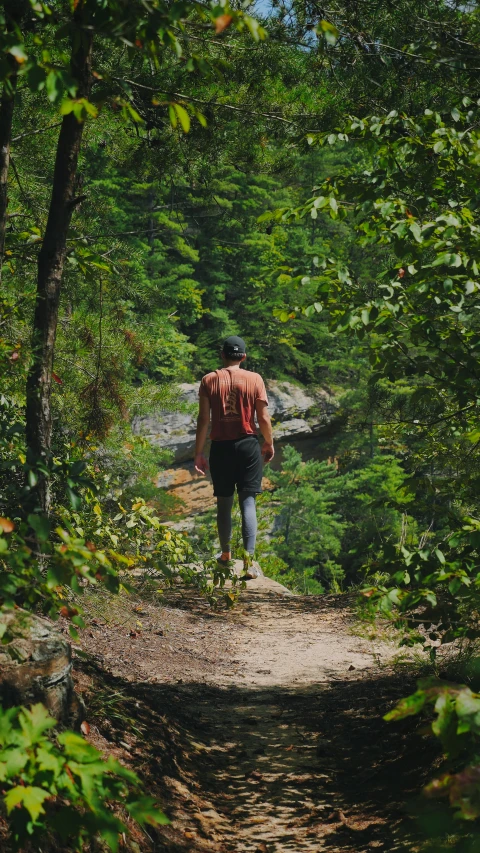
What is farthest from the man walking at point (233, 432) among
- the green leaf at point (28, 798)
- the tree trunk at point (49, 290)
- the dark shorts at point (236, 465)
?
the green leaf at point (28, 798)

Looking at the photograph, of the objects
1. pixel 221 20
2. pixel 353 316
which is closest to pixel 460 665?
pixel 353 316

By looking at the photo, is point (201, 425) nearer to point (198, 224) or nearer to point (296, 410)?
point (198, 224)

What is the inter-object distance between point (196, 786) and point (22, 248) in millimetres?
2838

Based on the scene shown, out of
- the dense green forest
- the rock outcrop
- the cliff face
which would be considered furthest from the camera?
the cliff face

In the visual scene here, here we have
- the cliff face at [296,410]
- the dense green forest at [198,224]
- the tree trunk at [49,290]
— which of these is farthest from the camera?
the cliff face at [296,410]

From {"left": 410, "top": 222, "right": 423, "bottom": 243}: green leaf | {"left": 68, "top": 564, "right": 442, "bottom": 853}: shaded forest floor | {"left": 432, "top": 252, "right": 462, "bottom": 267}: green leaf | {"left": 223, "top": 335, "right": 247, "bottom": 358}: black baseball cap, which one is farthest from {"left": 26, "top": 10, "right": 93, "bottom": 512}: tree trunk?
{"left": 223, "top": 335, "right": 247, "bottom": 358}: black baseball cap

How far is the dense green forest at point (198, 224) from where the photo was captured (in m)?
2.26

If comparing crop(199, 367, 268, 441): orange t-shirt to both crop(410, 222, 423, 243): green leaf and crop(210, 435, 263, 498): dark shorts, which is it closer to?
crop(210, 435, 263, 498): dark shorts

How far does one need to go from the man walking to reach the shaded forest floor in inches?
43.0

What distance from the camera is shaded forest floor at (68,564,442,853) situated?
3.41 m

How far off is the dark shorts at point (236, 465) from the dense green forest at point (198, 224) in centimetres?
97

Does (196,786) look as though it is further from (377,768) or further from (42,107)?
(42,107)

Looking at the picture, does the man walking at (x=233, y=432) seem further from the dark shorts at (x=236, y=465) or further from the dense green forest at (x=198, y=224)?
the dense green forest at (x=198, y=224)

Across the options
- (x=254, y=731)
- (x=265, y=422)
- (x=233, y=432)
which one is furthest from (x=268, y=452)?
(x=254, y=731)
